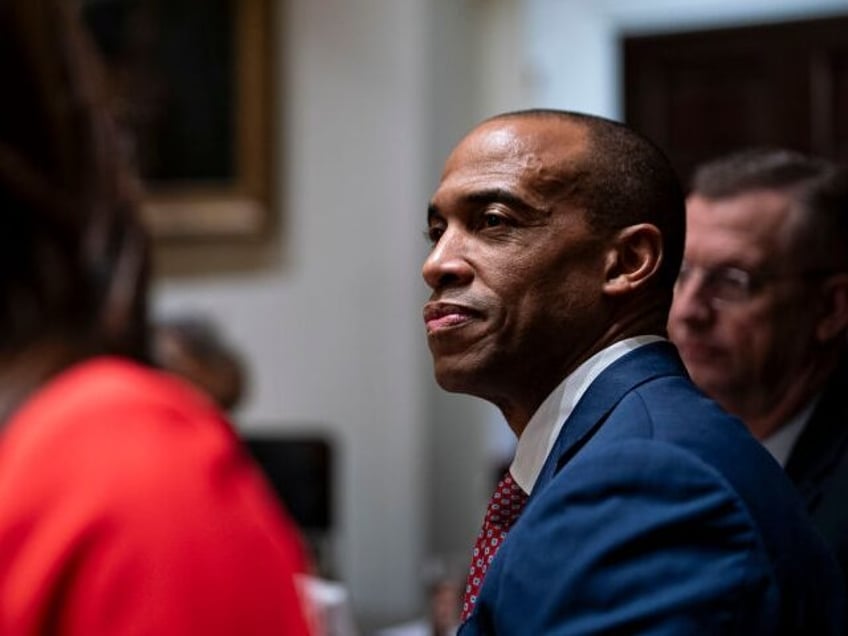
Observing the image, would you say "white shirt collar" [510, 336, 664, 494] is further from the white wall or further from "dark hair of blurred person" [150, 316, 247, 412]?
the white wall

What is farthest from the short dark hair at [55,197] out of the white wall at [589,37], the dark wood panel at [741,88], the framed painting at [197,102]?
the framed painting at [197,102]

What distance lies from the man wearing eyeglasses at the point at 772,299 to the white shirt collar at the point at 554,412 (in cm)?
56

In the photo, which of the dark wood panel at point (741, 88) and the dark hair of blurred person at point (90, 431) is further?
the dark wood panel at point (741, 88)

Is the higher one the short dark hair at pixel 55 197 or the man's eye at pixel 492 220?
the short dark hair at pixel 55 197

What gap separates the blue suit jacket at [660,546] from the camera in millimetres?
1070

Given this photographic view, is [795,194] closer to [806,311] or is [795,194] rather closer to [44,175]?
[806,311]

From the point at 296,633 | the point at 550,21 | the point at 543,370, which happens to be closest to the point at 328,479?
the point at 550,21

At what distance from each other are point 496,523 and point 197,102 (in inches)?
158

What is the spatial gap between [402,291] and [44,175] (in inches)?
153

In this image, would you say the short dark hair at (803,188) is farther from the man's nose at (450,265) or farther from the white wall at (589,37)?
the white wall at (589,37)

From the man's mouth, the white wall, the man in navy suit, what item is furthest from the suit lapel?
the white wall

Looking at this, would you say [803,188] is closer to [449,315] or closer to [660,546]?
[449,315]

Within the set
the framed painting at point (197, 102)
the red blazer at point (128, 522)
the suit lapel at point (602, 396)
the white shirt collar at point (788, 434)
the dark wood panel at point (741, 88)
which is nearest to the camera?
the red blazer at point (128, 522)

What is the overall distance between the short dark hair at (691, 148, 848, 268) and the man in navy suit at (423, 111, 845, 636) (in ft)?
2.00
